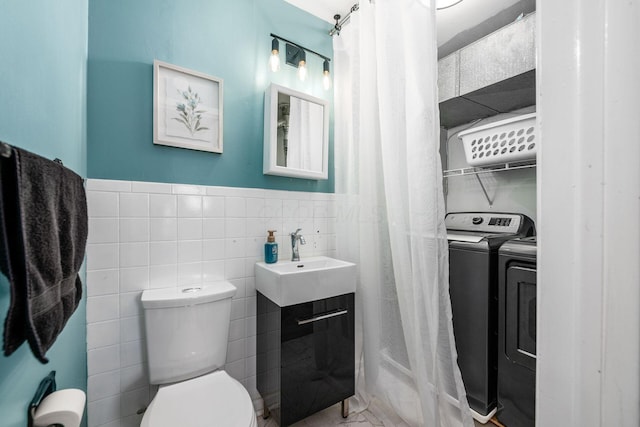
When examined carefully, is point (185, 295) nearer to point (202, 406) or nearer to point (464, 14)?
point (202, 406)

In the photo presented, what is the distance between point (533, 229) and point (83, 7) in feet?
8.45

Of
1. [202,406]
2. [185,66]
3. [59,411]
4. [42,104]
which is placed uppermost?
[185,66]

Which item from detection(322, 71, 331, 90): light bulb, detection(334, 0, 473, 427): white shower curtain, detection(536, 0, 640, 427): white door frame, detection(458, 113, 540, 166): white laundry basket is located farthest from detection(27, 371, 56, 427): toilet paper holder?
detection(458, 113, 540, 166): white laundry basket

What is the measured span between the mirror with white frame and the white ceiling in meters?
0.67

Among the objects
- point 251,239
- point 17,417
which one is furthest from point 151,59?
point 17,417

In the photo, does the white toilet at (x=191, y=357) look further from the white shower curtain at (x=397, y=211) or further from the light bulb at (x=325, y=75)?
the light bulb at (x=325, y=75)

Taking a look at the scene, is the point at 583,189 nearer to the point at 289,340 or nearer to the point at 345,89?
the point at 289,340

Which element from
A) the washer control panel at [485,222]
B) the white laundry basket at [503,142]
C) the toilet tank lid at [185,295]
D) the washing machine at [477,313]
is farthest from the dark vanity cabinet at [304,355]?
the white laundry basket at [503,142]

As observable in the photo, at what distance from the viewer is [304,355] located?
1326 millimetres

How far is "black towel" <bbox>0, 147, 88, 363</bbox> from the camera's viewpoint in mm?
387

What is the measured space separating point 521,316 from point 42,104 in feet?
6.43

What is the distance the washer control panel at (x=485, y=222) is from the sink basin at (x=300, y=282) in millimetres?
959

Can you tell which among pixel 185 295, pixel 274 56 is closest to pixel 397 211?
pixel 185 295

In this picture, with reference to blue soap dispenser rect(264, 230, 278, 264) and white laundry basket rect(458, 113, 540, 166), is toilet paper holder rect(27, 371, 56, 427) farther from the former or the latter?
white laundry basket rect(458, 113, 540, 166)
